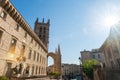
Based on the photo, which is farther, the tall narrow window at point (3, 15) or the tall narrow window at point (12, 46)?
the tall narrow window at point (12, 46)

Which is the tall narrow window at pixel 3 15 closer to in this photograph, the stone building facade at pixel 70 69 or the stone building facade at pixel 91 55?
the stone building facade at pixel 91 55

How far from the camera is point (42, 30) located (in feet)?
143

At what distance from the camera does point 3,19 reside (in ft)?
35.6

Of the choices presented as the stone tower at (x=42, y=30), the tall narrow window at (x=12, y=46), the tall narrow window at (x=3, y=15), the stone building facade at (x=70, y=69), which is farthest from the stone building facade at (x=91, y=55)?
the tall narrow window at (x=3, y=15)

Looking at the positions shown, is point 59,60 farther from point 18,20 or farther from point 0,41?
point 0,41

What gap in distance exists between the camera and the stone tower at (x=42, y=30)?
4259 centimetres

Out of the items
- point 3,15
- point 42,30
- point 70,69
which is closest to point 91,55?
point 42,30

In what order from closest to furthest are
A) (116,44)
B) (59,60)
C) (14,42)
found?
(14,42) → (116,44) → (59,60)

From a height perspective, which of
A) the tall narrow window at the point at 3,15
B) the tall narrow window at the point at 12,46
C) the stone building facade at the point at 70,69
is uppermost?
the tall narrow window at the point at 3,15

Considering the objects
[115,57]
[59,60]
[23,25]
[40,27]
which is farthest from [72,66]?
[23,25]

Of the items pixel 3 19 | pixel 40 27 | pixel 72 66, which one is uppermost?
pixel 40 27

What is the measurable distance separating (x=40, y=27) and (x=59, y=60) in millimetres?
15536

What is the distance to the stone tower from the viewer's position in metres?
42.6

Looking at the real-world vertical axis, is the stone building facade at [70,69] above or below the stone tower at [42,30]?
below
